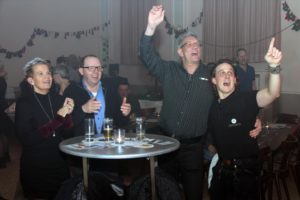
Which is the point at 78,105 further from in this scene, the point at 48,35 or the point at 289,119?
the point at 48,35

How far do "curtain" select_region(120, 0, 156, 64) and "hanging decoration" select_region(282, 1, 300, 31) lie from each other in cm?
328

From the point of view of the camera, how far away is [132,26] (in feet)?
31.0

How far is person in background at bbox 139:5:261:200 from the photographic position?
330 cm

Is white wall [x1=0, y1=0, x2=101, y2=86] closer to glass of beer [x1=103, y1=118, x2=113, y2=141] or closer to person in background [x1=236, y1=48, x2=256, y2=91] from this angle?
person in background [x1=236, y1=48, x2=256, y2=91]

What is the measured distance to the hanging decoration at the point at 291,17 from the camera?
21.7 ft

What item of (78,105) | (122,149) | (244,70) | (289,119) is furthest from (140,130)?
(244,70)

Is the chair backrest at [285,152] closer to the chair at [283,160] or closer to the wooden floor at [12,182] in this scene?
the chair at [283,160]

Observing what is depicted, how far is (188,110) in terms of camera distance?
3.30 m

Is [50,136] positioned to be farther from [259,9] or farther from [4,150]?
[259,9]

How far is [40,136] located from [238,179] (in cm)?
143

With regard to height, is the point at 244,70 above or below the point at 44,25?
below

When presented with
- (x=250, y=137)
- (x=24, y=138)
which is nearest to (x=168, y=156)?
(x=250, y=137)

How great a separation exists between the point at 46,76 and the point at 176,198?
52.6 inches

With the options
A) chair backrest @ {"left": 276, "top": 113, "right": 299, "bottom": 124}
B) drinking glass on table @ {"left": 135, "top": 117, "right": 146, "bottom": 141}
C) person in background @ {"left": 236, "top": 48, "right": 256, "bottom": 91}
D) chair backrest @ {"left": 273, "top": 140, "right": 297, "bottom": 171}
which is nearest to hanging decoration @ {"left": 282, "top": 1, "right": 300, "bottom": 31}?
person in background @ {"left": 236, "top": 48, "right": 256, "bottom": 91}
